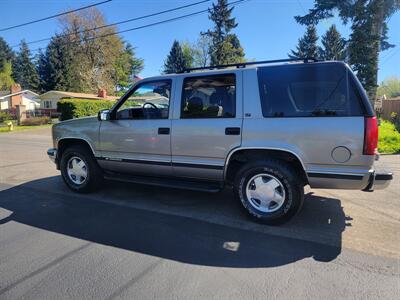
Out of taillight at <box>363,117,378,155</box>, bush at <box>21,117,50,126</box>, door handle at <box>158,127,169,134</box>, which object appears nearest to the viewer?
taillight at <box>363,117,378,155</box>

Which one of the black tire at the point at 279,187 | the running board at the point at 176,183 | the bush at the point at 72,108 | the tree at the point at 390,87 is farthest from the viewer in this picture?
the tree at the point at 390,87

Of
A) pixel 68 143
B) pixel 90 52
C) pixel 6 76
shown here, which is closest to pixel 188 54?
pixel 90 52

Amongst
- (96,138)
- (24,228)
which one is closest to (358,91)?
(96,138)

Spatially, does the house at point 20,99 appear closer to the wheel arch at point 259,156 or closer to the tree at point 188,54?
the tree at point 188,54

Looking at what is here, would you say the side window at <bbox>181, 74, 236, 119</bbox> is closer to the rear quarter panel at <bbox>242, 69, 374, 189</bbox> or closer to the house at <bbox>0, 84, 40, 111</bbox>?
the rear quarter panel at <bbox>242, 69, 374, 189</bbox>

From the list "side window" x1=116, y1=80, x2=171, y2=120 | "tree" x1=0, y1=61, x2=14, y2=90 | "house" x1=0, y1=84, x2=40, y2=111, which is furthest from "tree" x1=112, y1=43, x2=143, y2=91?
"side window" x1=116, y1=80, x2=171, y2=120

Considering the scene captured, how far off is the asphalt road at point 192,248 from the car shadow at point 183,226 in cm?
1

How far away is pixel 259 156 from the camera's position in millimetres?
4379

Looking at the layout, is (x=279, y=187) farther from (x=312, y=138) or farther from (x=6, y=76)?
(x=6, y=76)

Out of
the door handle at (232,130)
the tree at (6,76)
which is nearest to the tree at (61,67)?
the tree at (6,76)

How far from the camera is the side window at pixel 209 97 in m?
4.53

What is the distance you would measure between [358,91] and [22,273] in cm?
408

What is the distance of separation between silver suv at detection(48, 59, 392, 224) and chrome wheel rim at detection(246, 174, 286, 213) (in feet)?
A: 0.04

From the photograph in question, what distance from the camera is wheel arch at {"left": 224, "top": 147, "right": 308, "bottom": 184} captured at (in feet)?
13.7
